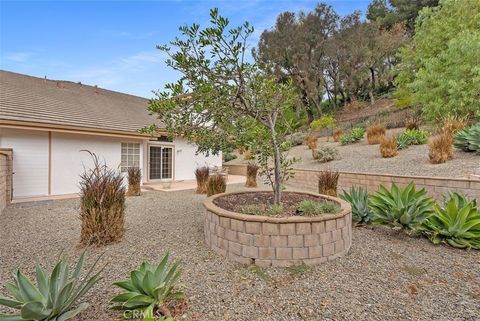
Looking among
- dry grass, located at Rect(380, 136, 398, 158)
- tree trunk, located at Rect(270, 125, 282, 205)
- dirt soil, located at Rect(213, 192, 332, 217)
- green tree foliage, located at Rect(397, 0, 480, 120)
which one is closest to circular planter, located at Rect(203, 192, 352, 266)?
dirt soil, located at Rect(213, 192, 332, 217)

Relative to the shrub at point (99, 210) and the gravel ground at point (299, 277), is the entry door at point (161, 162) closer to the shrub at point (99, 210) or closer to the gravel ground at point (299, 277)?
the gravel ground at point (299, 277)

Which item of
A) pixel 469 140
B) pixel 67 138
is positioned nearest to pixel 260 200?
pixel 469 140

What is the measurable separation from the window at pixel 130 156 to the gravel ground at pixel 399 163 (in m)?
7.43

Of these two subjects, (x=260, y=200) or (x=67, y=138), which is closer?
(x=260, y=200)

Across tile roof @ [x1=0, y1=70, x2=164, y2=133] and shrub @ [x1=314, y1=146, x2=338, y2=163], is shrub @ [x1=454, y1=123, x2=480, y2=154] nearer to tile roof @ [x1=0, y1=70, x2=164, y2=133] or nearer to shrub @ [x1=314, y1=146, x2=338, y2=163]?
shrub @ [x1=314, y1=146, x2=338, y2=163]

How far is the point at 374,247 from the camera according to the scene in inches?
163

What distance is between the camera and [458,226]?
4.05 metres

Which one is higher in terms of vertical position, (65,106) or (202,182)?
(65,106)

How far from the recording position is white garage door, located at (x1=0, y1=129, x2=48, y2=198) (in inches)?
317

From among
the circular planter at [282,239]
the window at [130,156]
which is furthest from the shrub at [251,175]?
the circular planter at [282,239]

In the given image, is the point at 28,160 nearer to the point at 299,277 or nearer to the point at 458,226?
the point at 299,277

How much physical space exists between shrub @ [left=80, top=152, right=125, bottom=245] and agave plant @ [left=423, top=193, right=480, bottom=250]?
5.15 meters

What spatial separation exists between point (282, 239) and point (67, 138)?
29.6 feet
